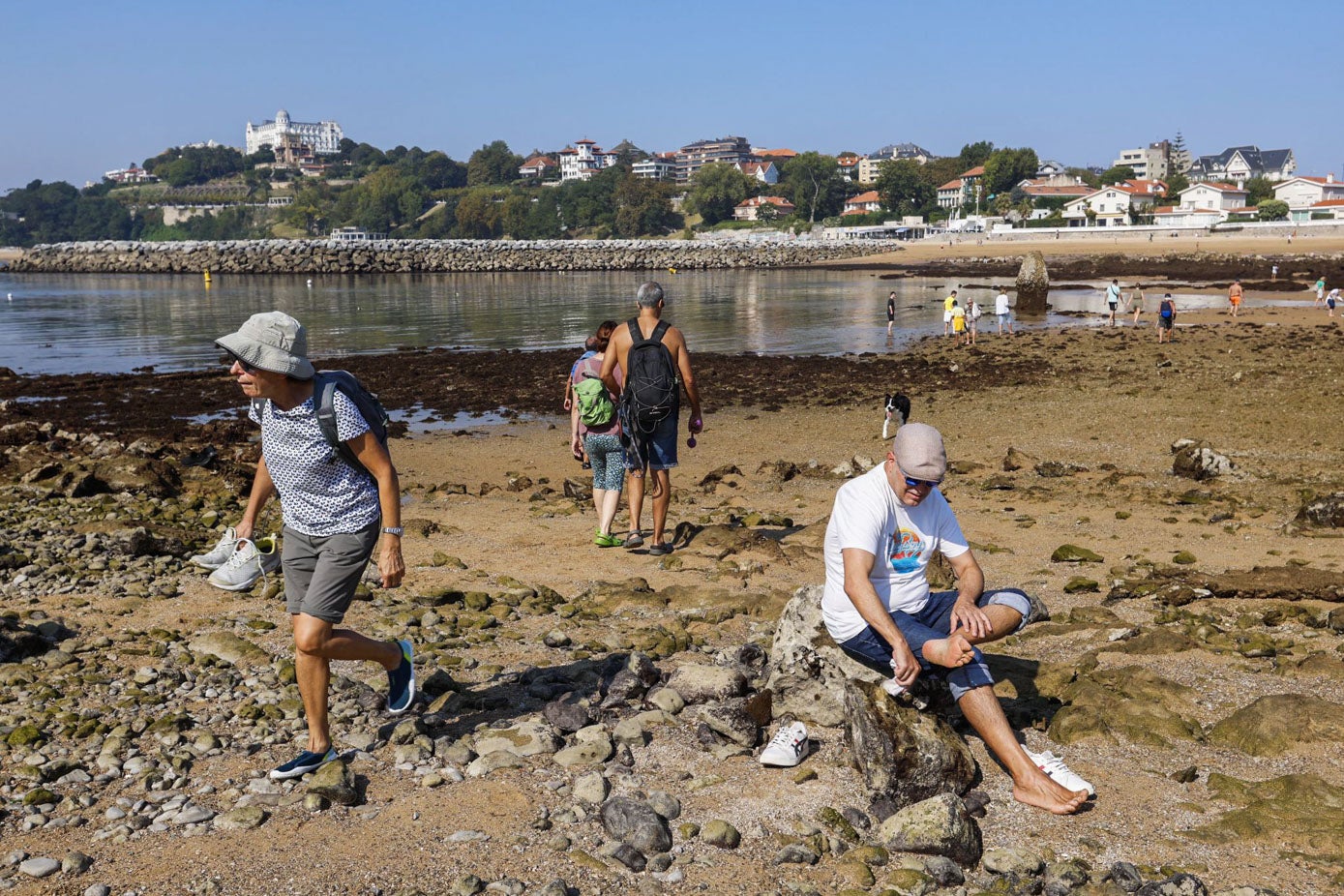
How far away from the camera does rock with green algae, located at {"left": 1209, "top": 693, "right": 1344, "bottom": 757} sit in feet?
16.2

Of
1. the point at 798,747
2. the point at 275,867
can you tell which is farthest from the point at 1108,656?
the point at 275,867

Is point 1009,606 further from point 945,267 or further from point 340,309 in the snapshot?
point 945,267

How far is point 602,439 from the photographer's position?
8633mm

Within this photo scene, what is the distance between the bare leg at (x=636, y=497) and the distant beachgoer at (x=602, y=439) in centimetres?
11

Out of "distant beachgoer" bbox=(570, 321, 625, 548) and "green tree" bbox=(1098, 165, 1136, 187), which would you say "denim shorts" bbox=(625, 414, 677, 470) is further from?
"green tree" bbox=(1098, 165, 1136, 187)

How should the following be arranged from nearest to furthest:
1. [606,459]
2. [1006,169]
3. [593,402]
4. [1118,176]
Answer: [593,402] < [606,459] < [1006,169] < [1118,176]

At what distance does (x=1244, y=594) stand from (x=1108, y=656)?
1.87m

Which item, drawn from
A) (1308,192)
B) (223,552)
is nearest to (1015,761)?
(223,552)

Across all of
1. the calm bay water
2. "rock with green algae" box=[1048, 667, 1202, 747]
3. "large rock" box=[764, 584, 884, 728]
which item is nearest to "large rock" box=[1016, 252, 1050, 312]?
the calm bay water

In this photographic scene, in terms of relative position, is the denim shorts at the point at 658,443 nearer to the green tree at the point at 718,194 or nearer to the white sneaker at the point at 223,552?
the white sneaker at the point at 223,552

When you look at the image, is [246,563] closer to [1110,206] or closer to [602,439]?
[602,439]

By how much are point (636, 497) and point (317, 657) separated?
438 centimetres

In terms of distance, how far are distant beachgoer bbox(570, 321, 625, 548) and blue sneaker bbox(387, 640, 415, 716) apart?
3.44 meters

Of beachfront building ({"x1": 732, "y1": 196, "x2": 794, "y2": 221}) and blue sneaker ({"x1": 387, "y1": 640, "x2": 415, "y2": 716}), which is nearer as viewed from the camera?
blue sneaker ({"x1": 387, "y1": 640, "x2": 415, "y2": 716})
